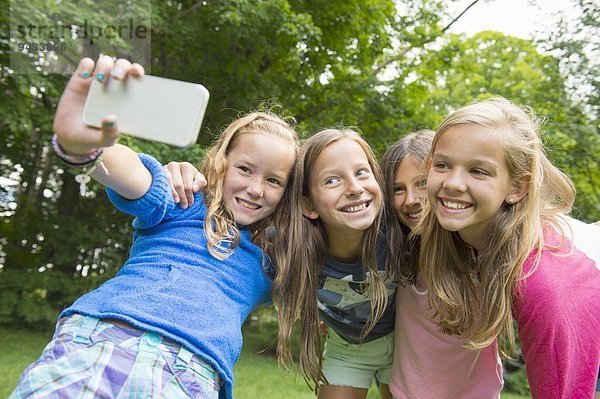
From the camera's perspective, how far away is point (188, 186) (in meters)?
2.08

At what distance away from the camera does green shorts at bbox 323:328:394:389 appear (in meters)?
2.91

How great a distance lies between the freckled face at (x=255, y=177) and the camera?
218cm

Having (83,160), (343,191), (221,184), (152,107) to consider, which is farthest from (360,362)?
(152,107)

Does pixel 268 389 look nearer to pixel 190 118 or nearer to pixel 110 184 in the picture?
pixel 110 184

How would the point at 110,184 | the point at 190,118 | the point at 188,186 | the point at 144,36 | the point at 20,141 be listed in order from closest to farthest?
the point at 190,118 < the point at 110,184 < the point at 188,186 < the point at 144,36 < the point at 20,141

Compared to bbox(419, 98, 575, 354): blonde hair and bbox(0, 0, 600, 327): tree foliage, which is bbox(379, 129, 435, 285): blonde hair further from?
bbox(0, 0, 600, 327): tree foliage

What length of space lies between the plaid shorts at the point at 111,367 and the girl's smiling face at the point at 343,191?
863 millimetres

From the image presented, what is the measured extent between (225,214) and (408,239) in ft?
2.78

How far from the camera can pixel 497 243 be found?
6.75 ft

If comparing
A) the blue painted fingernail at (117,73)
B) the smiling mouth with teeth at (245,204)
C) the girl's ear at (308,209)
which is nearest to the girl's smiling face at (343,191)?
the girl's ear at (308,209)

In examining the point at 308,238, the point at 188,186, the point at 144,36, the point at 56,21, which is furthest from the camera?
the point at 144,36

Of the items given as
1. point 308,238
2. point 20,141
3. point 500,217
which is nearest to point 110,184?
point 308,238

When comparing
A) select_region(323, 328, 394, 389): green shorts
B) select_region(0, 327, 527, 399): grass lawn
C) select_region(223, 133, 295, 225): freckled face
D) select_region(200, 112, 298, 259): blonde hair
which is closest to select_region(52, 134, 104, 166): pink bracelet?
select_region(200, 112, 298, 259): blonde hair

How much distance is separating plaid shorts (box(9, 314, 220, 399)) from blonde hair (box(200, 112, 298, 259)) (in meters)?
0.40
